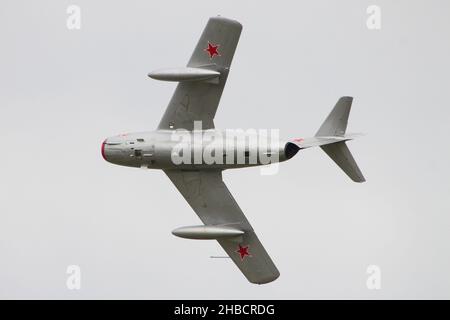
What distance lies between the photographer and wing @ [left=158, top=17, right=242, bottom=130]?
38.3 metres

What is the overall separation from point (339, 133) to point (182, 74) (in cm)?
609

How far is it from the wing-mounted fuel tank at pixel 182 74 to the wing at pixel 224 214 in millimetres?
3876

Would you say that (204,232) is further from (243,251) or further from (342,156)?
(342,156)

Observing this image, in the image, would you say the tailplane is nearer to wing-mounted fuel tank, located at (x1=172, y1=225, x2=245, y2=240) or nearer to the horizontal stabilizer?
the horizontal stabilizer

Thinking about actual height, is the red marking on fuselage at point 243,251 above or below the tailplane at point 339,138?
below

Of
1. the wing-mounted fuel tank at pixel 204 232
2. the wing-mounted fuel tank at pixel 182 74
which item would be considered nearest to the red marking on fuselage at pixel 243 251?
the wing-mounted fuel tank at pixel 204 232

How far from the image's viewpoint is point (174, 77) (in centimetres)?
3766

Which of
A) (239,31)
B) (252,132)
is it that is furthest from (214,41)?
(252,132)

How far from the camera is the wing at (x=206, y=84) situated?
38.3 m

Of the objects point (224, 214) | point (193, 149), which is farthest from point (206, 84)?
point (224, 214)

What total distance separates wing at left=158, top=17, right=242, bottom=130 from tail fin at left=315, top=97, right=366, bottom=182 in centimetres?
408

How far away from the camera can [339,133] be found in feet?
126

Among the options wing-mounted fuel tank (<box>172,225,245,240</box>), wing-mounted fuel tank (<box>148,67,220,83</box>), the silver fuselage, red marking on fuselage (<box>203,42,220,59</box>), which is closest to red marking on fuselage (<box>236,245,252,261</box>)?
wing-mounted fuel tank (<box>172,225,245,240</box>)

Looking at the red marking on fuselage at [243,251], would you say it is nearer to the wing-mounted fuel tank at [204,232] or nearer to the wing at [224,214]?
the wing at [224,214]
